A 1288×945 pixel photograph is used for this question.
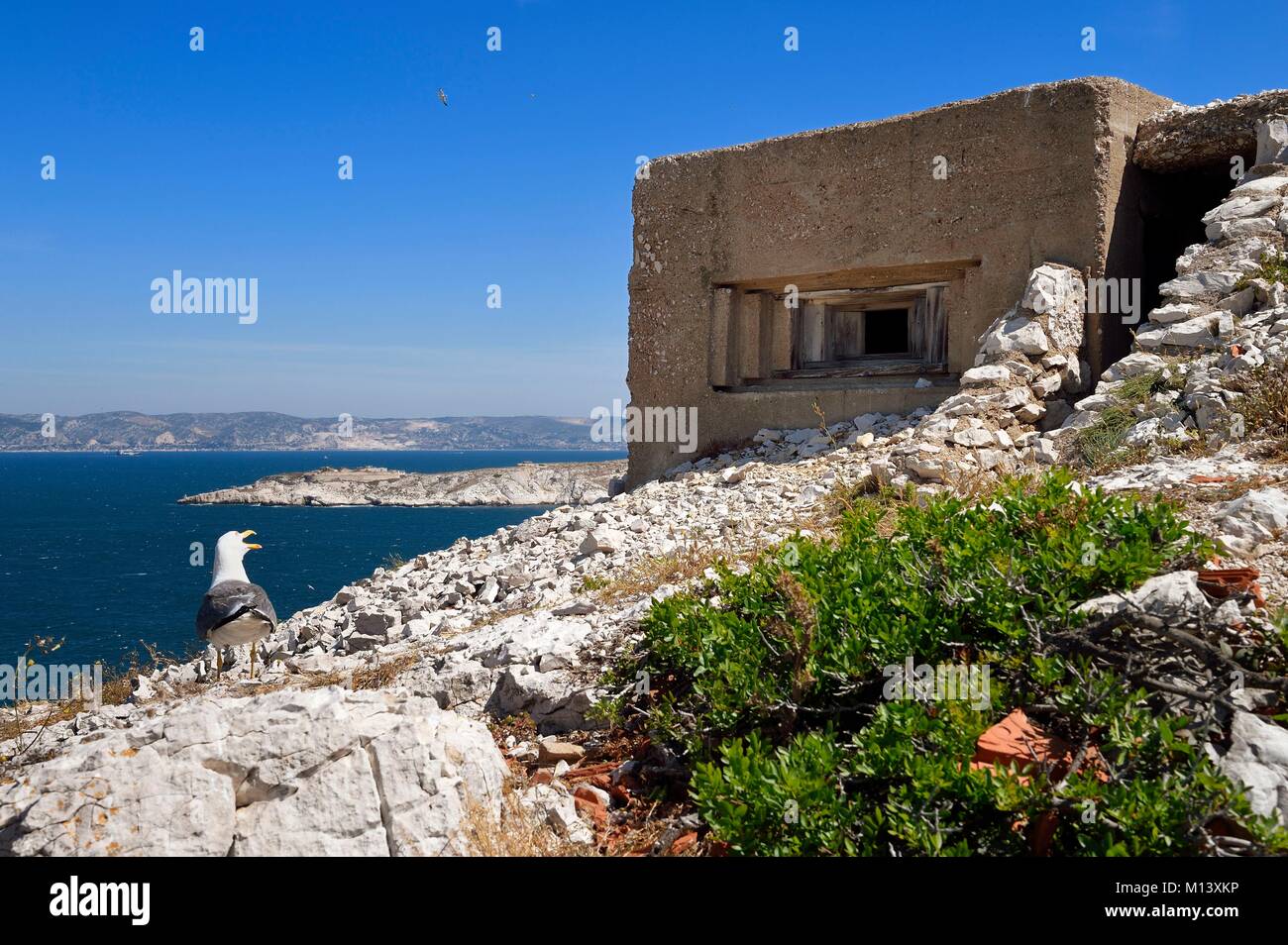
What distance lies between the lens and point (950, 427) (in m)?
8.38

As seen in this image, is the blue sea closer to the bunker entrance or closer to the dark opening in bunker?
the dark opening in bunker

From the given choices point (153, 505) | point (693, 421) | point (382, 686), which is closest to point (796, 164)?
point (693, 421)

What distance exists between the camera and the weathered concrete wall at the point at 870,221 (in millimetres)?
9055

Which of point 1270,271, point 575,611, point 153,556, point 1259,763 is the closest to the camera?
point 1259,763

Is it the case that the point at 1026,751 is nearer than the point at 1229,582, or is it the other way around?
the point at 1026,751

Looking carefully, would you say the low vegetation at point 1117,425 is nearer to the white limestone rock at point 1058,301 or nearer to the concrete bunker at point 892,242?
the white limestone rock at point 1058,301

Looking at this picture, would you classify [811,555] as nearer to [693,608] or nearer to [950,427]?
[693,608]

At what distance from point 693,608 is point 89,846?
2.79 meters

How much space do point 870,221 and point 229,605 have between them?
6.89m

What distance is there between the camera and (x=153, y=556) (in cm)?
4703

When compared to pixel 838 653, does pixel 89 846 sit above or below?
below

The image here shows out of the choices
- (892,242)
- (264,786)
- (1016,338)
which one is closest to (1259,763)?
(264,786)

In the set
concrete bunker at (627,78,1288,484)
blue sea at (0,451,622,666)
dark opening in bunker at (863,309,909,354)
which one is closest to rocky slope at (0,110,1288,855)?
concrete bunker at (627,78,1288,484)

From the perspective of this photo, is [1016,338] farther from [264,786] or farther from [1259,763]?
[264,786]
